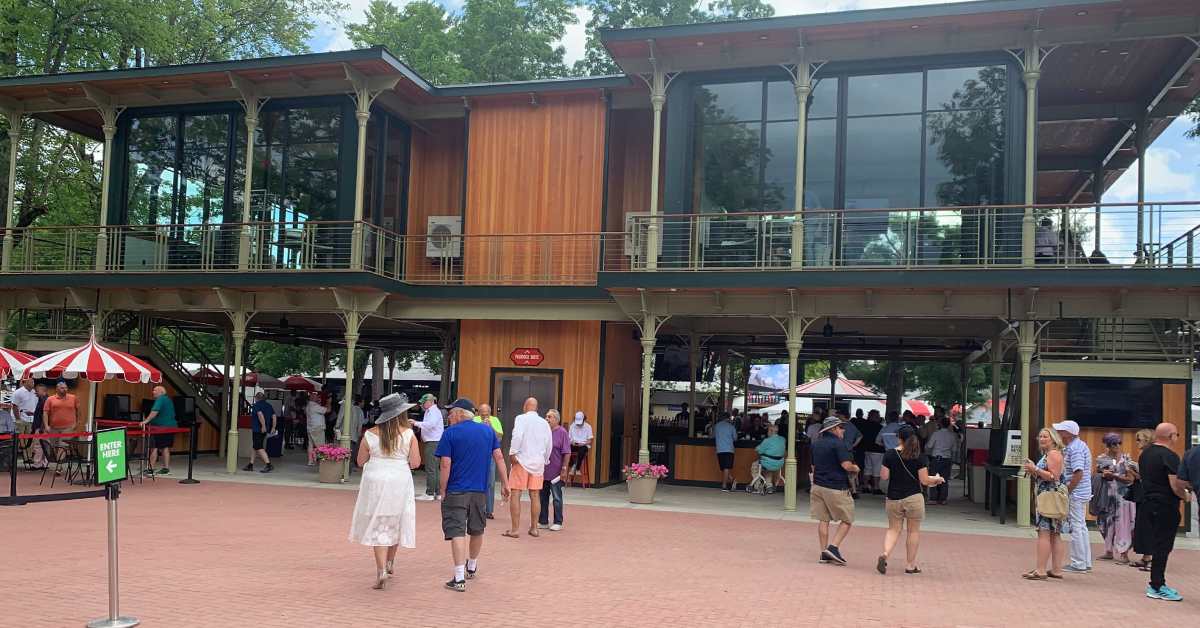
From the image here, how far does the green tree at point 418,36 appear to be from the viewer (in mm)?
33906

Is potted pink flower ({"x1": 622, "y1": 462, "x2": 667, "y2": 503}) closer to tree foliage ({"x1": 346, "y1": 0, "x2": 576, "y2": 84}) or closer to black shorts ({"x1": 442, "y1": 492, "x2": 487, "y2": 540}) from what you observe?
black shorts ({"x1": 442, "y1": 492, "x2": 487, "y2": 540})

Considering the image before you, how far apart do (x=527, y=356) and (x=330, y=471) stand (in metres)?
4.14

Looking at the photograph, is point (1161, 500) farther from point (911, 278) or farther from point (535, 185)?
point (535, 185)

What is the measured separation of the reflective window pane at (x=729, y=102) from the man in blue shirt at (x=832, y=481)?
26.1ft

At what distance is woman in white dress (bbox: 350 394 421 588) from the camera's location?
27.3 ft

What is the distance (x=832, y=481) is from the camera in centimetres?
1064

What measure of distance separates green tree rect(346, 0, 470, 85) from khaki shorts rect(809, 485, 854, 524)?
25522 millimetres

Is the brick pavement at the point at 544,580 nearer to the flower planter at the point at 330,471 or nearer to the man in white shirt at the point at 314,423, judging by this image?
the flower planter at the point at 330,471

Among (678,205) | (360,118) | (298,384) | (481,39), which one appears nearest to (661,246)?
(678,205)

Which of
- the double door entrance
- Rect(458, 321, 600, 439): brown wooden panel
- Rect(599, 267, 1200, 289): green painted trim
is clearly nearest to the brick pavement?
A: Rect(599, 267, 1200, 289): green painted trim

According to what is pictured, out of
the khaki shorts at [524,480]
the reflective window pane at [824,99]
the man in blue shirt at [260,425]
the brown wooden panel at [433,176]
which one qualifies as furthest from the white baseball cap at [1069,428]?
the man in blue shirt at [260,425]

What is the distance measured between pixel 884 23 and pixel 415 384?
24527 millimetres

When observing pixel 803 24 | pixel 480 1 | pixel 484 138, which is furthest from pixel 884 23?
pixel 480 1

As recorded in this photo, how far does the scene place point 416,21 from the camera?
36.8 meters
